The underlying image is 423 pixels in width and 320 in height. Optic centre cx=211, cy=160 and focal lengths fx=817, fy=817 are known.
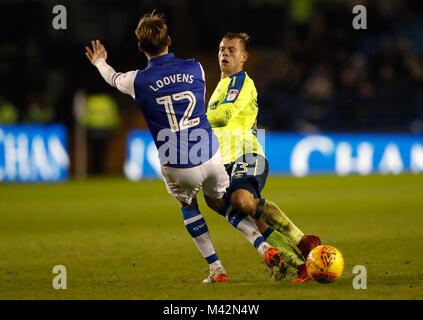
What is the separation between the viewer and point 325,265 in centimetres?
602

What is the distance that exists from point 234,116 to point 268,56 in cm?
1596

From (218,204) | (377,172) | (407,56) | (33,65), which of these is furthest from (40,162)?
(218,204)

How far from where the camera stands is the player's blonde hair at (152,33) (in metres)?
5.95

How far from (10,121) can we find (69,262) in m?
13.1

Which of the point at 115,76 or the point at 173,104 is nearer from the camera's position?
the point at 173,104

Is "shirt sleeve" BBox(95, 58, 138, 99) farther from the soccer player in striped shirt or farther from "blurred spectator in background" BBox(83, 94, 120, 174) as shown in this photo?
"blurred spectator in background" BBox(83, 94, 120, 174)

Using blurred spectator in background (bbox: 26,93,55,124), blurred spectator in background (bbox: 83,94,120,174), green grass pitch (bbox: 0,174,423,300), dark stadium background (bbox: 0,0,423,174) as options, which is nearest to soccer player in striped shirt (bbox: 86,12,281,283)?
green grass pitch (bbox: 0,174,423,300)

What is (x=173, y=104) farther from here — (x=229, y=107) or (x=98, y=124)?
(x=98, y=124)

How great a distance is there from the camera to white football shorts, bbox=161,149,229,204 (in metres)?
6.14

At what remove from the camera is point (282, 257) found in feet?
21.0

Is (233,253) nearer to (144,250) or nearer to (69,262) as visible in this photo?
(144,250)

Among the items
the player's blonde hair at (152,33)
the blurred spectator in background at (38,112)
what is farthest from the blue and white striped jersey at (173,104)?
the blurred spectator in background at (38,112)

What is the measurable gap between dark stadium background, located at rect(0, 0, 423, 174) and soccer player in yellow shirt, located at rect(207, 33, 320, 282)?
1319 cm

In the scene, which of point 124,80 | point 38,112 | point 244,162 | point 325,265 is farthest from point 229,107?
point 38,112
